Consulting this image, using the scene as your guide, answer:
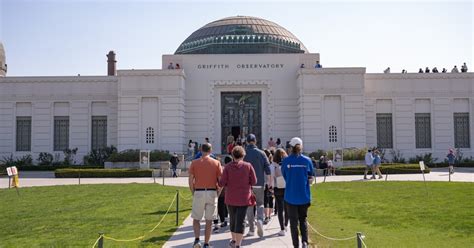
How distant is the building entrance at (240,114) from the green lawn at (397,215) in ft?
64.1

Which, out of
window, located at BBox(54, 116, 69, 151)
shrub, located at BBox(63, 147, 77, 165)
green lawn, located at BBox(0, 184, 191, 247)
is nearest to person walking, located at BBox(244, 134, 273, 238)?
green lawn, located at BBox(0, 184, 191, 247)

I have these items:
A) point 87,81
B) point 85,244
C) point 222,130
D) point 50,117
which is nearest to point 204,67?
point 222,130

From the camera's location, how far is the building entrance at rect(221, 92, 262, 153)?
3966 centimetres

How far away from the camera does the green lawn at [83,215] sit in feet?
34.6

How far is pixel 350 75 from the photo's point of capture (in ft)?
124

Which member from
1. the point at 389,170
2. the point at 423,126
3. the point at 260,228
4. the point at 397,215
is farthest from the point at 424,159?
the point at 260,228

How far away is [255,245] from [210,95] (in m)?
30.0

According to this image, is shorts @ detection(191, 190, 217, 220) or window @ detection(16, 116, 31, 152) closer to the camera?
shorts @ detection(191, 190, 217, 220)

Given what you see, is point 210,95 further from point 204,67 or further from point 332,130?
point 332,130

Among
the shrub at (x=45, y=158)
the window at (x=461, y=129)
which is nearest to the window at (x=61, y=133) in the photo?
the shrub at (x=45, y=158)

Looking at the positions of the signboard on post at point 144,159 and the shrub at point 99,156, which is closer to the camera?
the signboard on post at point 144,159

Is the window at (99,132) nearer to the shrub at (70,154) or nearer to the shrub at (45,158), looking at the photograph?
the shrub at (70,154)

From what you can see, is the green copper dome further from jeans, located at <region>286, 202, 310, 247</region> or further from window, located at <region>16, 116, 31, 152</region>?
jeans, located at <region>286, 202, 310, 247</region>

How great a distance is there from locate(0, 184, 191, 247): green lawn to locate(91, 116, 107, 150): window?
18249mm
